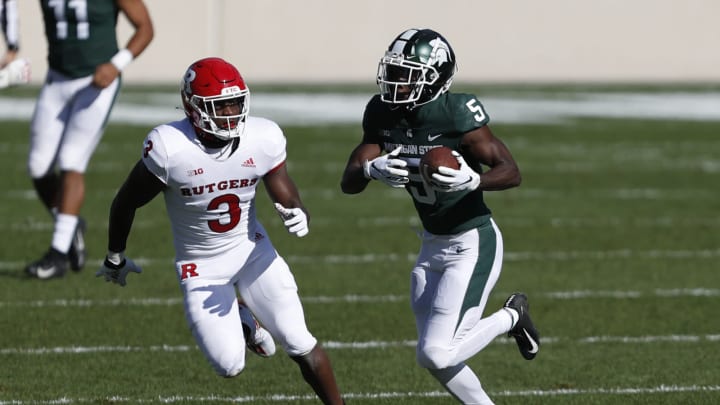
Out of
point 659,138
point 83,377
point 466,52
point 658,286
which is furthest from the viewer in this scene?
point 466,52

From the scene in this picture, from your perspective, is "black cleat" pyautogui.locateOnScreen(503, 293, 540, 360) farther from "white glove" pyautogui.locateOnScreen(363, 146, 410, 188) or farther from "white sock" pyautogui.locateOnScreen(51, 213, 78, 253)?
"white sock" pyautogui.locateOnScreen(51, 213, 78, 253)

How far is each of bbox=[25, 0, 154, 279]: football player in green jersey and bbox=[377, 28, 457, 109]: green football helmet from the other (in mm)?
3125

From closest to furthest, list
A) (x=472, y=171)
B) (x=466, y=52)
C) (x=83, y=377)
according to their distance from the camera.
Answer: (x=472, y=171) → (x=83, y=377) → (x=466, y=52)

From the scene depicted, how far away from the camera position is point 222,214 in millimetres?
5086

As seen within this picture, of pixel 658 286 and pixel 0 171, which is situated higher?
pixel 658 286

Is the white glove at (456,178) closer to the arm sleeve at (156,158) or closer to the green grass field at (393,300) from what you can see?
the arm sleeve at (156,158)

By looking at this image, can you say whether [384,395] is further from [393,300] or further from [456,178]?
[393,300]

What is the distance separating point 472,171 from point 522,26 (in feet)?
66.9

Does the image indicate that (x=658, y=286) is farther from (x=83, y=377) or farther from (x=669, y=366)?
(x=83, y=377)

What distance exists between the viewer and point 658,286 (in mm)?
7734

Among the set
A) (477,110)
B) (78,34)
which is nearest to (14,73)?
(78,34)

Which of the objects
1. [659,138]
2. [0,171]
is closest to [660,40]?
[659,138]

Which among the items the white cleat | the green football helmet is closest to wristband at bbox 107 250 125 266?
the white cleat

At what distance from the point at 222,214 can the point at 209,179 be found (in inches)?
6.8
